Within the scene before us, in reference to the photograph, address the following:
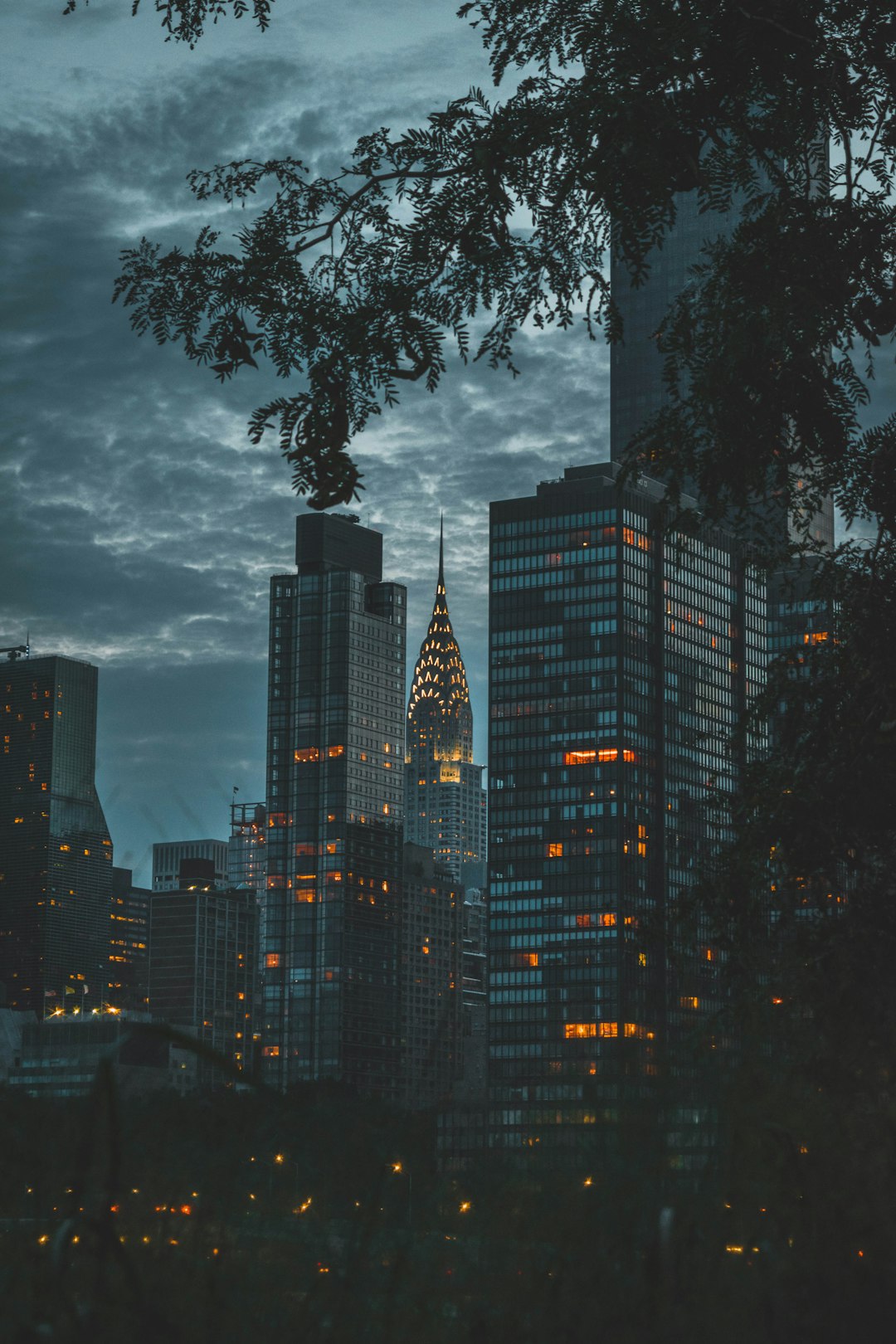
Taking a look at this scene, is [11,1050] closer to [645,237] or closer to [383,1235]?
[383,1235]

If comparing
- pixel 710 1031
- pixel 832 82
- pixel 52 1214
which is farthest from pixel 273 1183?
pixel 832 82

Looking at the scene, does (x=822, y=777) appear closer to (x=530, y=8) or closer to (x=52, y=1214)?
(x=530, y=8)

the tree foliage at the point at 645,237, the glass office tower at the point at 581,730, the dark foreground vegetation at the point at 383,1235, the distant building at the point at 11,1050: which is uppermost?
the glass office tower at the point at 581,730

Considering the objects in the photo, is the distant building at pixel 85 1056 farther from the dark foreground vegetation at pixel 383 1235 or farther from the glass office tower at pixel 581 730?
the glass office tower at pixel 581 730

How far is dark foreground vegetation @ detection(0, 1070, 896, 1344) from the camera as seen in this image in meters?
3.50

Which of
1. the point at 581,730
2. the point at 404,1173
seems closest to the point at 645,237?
the point at 404,1173

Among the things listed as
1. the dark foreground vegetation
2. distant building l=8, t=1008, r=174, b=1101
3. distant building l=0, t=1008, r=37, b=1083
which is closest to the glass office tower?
the dark foreground vegetation

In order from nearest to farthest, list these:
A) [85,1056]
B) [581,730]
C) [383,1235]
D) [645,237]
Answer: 1. [85,1056]
2. [383,1235]
3. [645,237]
4. [581,730]

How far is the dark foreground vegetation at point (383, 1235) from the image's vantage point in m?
3.50

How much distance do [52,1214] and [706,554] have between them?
623 ft

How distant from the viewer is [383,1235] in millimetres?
3906

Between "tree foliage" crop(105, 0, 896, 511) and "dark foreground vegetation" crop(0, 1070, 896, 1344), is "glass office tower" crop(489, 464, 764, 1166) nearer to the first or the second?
"tree foliage" crop(105, 0, 896, 511)

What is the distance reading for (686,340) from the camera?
13477mm

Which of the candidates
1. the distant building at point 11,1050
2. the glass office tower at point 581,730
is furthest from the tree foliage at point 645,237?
the glass office tower at point 581,730
